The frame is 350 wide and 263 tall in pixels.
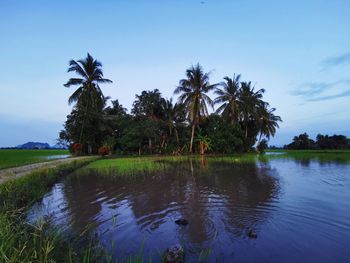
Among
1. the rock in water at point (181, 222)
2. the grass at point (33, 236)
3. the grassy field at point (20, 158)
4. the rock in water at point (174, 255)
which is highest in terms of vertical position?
the grassy field at point (20, 158)

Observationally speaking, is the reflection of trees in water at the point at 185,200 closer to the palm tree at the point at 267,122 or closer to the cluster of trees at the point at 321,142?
the palm tree at the point at 267,122

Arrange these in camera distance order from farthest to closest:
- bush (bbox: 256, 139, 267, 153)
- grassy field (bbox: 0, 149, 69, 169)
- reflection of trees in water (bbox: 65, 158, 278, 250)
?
bush (bbox: 256, 139, 267, 153), grassy field (bbox: 0, 149, 69, 169), reflection of trees in water (bbox: 65, 158, 278, 250)

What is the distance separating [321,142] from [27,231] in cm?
6137

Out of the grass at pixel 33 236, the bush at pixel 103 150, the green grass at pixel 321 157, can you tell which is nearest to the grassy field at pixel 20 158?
the grass at pixel 33 236

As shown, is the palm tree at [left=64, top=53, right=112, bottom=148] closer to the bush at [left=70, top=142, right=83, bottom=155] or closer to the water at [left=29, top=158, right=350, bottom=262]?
the bush at [left=70, top=142, right=83, bottom=155]

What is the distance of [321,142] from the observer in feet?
190

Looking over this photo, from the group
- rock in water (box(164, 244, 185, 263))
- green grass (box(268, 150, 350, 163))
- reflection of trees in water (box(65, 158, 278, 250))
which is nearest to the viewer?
rock in water (box(164, 244, 185, 263))

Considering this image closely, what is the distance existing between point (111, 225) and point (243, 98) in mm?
35245

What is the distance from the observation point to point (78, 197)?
10.0 metres

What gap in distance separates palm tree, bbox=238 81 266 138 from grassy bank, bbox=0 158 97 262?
28725 mm

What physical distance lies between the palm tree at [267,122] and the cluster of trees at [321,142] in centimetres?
1509

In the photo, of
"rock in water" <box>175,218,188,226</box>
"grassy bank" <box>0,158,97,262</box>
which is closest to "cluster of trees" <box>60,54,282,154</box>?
"grassy bank" <box>0,158,97,262</box>

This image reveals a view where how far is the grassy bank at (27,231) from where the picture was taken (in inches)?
137

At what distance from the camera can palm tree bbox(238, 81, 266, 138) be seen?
3972 centimetres
